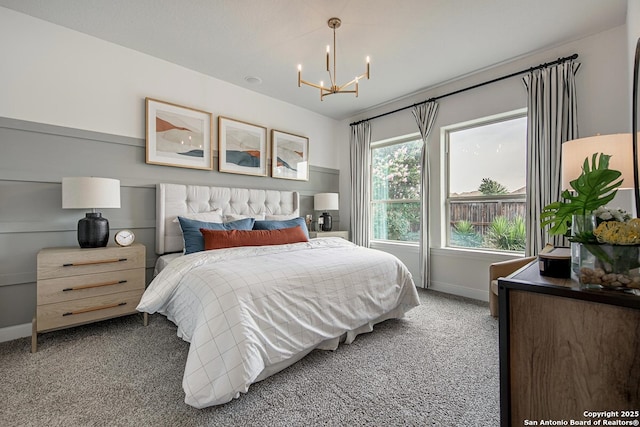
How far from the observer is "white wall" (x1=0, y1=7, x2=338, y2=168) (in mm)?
2385

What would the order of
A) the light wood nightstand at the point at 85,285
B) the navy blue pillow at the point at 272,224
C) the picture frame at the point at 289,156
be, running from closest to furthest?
the light wood nightstand at the point at 85,285, the navy blue pillow at the point at 272,224, the picture frame at the point at 289,156

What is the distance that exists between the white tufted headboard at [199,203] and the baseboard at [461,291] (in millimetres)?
2381

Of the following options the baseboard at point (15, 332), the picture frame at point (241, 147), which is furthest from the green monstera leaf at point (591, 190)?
the baseboard at point (15, 332)

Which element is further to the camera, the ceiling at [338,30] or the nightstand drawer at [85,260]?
the ceiling at [338,30]

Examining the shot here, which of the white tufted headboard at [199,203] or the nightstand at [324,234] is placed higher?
the white tufted headboard at [199,203]

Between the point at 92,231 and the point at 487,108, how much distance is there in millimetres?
4389

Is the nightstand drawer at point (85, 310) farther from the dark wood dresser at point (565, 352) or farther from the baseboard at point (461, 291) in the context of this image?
the baseboard at point (461, 291)

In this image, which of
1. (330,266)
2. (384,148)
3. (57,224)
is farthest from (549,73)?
(57,224)

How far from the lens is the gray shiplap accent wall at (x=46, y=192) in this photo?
2352 millimetres

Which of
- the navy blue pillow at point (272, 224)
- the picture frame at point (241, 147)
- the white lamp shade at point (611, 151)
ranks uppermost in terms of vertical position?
the picture frame at point (241, 147)

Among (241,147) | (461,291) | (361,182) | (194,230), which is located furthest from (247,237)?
(461,291)

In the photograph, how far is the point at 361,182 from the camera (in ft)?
15.3

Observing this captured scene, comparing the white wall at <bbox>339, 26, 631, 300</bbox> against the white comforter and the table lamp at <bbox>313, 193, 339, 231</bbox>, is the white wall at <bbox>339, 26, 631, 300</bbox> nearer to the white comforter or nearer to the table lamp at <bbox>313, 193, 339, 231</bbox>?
the table lamp at <bbox>313, 193, 339, 231</bbox>

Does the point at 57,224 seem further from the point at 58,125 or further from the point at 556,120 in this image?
the point at 556,120
